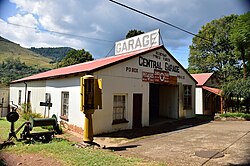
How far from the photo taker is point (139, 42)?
1576 centimetres

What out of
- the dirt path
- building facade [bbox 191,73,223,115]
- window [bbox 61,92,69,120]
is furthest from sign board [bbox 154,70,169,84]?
the dirt path

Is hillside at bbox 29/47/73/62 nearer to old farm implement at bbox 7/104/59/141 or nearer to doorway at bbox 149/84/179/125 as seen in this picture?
doorway at bbox 149/84/179/125

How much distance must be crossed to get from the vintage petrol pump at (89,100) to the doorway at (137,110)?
4.56 m

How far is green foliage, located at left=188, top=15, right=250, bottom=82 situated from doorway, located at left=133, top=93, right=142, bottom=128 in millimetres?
24041

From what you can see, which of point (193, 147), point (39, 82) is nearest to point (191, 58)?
point (39, 82)

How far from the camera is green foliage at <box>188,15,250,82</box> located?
3316 cm

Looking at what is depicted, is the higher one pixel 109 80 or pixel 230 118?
pixel 109 80

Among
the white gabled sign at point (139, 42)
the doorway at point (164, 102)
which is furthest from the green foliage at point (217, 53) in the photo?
the white gabled sign at point (139, 42)

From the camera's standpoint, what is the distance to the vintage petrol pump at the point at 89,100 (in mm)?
7578

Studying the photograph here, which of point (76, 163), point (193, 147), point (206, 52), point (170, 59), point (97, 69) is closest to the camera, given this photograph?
point (76, 163)

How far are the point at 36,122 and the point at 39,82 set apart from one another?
808 cm

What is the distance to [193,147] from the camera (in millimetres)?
7809

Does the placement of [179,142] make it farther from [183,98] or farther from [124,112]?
[183,98]

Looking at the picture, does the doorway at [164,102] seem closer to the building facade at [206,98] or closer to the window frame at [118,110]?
the window frame at [118,110]
